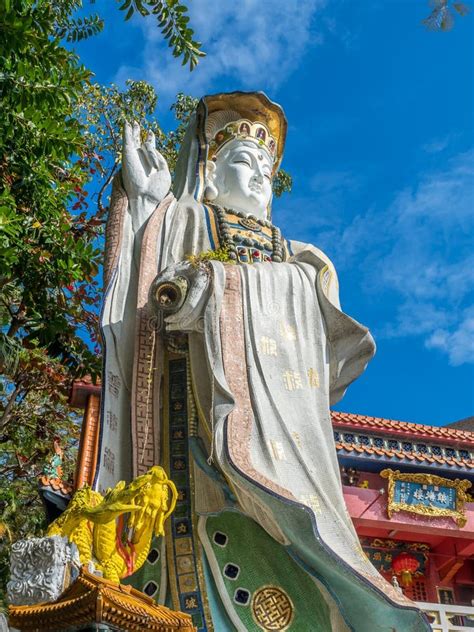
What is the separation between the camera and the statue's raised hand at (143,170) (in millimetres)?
6867

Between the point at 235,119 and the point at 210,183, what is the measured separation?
736 millimetres

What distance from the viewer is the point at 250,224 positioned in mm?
7109

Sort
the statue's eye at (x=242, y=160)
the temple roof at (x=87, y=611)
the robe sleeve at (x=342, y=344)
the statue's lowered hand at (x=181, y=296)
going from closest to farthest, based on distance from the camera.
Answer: the temple roof at (x=87, y=611) → the statue's lowered hand at (x=181, y=296) → the robe sleeve at (x=342, y=344) → the statue's eye at (x=242, y=160)

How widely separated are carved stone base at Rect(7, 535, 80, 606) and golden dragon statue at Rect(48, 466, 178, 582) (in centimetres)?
48

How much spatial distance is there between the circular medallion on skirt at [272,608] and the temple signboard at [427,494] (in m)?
3.11

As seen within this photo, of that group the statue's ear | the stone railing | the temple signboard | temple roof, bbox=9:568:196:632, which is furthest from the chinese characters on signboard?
temple roof, bbox=9:568:196:632

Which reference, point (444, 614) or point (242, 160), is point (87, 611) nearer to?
point (444, 614)

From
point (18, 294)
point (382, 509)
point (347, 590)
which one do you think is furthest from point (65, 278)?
point (382, 509)

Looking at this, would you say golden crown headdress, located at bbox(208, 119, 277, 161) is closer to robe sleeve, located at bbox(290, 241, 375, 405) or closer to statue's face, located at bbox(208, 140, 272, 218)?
statue's face, located at bbox(208, 140, 272, 218)

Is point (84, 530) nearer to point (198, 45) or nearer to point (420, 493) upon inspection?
point (198, 45)

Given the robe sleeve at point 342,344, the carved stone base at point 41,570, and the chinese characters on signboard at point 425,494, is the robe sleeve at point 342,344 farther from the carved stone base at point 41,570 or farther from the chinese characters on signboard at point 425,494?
the carved stone base at point 41,570

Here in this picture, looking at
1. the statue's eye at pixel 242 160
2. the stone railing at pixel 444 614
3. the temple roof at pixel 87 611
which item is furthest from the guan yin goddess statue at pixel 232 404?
the stone railing at pixel 444 614

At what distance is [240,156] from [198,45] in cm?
211

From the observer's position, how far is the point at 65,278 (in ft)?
21.6
